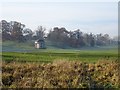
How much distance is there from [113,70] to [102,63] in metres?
0.89

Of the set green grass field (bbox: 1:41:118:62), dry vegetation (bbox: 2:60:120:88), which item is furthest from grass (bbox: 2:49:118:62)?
dry vegetation (bbox: 2:60:120:88)

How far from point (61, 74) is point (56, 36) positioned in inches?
163

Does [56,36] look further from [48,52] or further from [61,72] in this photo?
[61,72]

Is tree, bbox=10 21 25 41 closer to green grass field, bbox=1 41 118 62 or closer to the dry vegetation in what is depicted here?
green grass field, bbox=1 41 118 62

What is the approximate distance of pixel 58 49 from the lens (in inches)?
583

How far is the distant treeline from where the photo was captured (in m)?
13.9

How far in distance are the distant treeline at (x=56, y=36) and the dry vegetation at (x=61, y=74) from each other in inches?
67.2

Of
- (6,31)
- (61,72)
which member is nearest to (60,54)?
(6,31)

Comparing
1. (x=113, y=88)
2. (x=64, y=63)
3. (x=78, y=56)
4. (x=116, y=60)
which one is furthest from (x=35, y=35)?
(x=113, y=88)

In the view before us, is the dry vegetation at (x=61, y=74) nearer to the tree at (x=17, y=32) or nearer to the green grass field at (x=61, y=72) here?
the green grass field at (x=61, y=72)

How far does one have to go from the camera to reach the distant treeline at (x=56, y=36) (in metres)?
13.9

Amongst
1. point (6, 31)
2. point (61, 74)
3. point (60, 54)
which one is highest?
point (6, 31)

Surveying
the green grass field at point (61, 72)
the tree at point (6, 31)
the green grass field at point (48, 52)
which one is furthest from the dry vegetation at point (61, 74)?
the tree at point (6, 31)

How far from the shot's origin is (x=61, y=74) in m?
11.2
